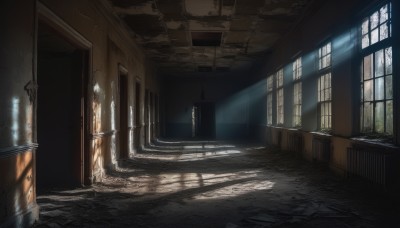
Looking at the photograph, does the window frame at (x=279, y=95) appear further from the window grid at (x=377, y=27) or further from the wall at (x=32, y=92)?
the window grid at (x=377, y=27)

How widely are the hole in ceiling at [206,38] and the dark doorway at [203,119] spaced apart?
9.86 meters

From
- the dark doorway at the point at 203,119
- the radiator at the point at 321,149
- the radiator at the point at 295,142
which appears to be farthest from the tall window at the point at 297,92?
the dark doorway at the point at 203,119

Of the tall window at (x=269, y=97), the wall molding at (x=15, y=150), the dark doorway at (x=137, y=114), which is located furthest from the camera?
the tall window at (x=269, y=97)

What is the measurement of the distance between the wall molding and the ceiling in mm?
4029

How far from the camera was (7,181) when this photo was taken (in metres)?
3.29

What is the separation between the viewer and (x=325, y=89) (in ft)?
24.7

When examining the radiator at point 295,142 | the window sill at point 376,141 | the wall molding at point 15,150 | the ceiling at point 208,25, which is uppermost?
the ceiling at point 208,25

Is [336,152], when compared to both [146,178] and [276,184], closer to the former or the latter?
[276,184]

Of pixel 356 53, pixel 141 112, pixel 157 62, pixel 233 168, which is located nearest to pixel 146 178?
pixel 233 168

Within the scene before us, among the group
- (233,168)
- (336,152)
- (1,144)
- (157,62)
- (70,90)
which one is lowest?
(233,168)

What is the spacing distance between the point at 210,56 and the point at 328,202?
30.8 ft

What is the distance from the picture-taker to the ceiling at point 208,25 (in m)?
7.19

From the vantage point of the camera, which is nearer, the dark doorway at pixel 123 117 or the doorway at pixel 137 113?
the dark doorway at pixel 123 117

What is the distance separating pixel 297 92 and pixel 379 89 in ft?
15.9
